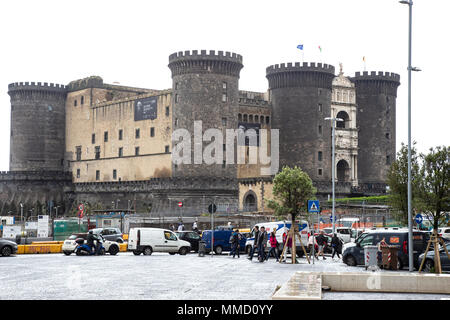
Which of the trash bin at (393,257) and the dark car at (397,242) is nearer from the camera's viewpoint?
the trash bin at (393,257)

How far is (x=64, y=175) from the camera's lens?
10025 cm

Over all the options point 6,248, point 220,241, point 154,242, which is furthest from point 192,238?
point 6,248

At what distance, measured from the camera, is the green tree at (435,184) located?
27422 millimetres

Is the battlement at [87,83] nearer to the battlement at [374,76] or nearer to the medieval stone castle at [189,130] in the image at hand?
the medieval stone castle at [189,130]

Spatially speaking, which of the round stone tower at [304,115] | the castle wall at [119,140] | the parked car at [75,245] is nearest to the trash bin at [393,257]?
the parked car at [75,245]

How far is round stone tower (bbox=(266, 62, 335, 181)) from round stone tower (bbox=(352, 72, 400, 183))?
824 centimetres

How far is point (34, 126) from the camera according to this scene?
100062 mm

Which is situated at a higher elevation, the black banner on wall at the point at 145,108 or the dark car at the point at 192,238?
the black banner on wall at the point at 145,108

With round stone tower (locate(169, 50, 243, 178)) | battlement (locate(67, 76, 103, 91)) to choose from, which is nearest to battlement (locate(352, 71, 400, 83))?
round stone tower (locate(169, 50, 243, 178))

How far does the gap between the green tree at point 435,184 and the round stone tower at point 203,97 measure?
49.2 metres

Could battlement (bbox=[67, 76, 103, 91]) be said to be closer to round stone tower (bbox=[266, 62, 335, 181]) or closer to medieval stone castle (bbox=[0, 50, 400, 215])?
medieval stone castle (bbox=[0, 50, 400, 215])

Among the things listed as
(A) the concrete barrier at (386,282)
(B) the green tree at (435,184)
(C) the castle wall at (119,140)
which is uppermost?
(C) the castle wall at (119,140)

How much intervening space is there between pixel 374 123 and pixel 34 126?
43706mm
